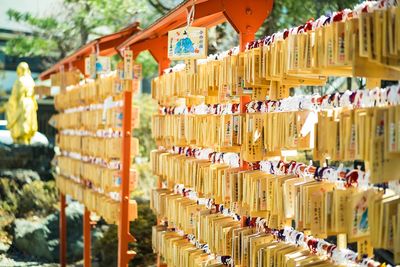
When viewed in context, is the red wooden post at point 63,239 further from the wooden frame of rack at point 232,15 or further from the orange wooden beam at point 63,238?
the wooden frame of rack at point 232,15

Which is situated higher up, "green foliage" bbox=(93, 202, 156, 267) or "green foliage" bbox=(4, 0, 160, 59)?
"green foliage" bbox=(4, 0, 160, 59)

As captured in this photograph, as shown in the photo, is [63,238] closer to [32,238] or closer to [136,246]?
[32,238]

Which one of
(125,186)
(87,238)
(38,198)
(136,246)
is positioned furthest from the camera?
(38,198)

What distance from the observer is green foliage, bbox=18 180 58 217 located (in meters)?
8.27

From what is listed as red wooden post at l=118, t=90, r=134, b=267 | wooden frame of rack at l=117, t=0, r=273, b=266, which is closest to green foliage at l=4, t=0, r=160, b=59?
red wooden post at l=118, t=90, r=134, b=267

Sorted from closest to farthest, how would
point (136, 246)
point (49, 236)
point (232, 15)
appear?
point (232, 15)
point (136, 246)
point (49, 236)

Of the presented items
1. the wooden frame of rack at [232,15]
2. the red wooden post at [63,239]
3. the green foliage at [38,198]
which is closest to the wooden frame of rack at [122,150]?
the red wooden post at [63,239]

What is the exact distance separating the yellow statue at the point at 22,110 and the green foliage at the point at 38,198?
2.29 ft

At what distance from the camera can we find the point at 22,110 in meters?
8.16

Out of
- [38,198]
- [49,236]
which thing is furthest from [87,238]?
[38,198]

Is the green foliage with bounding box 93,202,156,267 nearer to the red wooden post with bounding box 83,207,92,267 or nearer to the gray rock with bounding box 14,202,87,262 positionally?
the gray rock with bounding box 14,202,87,262

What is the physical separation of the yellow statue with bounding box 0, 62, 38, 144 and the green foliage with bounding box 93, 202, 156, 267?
70.4 inches

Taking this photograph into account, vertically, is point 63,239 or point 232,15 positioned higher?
point 232,15

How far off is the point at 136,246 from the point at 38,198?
1.89m
